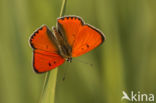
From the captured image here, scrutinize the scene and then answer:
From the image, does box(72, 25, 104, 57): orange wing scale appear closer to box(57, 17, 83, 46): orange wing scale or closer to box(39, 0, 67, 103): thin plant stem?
box(57, 17, 83, 46): orange wing scale

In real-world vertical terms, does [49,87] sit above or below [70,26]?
below

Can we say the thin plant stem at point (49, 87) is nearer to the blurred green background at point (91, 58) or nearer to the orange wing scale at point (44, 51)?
the orange wing scale at point (44, 51)

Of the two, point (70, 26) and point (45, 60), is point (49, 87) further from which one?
point (70, 26)

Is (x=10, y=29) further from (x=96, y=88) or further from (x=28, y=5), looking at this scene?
(x=96, y=88)

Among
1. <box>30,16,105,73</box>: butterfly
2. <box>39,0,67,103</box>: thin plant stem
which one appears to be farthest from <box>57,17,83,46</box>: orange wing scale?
<box>39,0,67,103</box>: thin plant stem

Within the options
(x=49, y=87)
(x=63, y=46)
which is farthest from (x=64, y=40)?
(x=49, y=87)

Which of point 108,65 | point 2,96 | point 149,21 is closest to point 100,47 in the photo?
point 108,65
